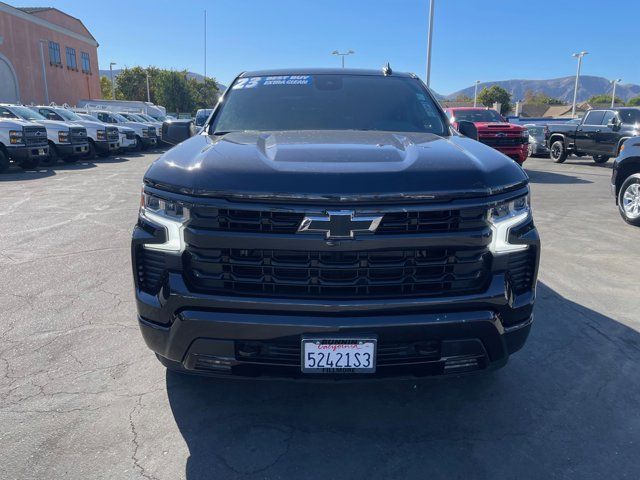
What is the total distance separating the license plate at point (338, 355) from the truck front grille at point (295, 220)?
0.49 meters

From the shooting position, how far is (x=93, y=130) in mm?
18125

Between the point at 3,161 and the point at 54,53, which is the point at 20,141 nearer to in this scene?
the point at 3,161

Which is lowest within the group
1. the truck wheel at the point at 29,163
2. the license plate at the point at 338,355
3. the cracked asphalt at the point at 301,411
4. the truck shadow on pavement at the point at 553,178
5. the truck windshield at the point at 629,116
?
the cracked asphalt at the point at 301,411

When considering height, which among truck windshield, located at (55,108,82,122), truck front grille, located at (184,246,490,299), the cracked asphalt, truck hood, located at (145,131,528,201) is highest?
truck windshield, located at (55,108,82,122)

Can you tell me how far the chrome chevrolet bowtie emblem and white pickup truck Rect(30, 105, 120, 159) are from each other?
56.7ft

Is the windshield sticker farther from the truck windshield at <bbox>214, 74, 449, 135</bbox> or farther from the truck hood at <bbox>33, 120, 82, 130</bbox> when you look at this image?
the truck hood at <bbox>33, 120, 82, 130</bbox>

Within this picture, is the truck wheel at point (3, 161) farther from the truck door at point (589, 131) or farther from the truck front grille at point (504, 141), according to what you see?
the truck door at point (589, 131)

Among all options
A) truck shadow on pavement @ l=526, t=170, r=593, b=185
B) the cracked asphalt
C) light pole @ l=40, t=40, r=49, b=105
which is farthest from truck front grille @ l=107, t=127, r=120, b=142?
light pole @ l=40, t=40, r=49, b=105

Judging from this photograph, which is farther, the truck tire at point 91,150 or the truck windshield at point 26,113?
the truck tire at point 91,150

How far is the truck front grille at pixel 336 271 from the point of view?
228cm

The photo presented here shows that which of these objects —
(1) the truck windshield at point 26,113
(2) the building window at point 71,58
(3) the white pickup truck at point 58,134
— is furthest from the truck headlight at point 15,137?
(2) the building window at point 71,58

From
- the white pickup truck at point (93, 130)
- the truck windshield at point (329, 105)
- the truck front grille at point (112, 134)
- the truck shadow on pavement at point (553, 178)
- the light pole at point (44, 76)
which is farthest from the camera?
the light pole at point (44, 76)

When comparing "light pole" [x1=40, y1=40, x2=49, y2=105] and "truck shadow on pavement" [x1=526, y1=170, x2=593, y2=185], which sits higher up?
"light pole" [x1=40, y1=40, x2=49, y2=105]

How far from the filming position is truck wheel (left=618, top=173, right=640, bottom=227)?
7688mm
